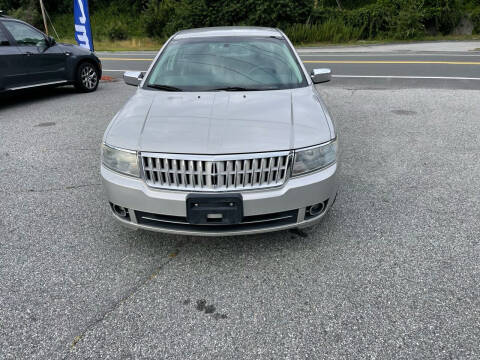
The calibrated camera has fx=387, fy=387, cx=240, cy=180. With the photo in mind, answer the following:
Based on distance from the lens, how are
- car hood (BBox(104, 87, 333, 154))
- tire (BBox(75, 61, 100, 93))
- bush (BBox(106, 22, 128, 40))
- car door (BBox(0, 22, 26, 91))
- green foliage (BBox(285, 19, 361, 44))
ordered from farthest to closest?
bush (BBox(106, 22, 128, 40)), green foliage (BBox(285, 19, 361, 44)), tire (BBox(75, 61, 100, 93)), car door (BBox(0, 22, 26, 91)), car hood (BBox(104, 87, 333, 154))

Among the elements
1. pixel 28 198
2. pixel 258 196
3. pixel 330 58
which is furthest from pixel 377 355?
pixel 330 58

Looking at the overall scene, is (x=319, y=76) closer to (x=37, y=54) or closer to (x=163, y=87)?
(x=163, y=87)

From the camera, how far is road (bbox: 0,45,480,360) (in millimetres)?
2238

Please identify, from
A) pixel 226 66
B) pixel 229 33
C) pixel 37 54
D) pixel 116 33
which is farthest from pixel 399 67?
pixel 116 33

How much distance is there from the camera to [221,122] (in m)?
2.93

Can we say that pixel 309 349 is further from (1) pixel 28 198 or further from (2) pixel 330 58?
(2) pixel 330 58

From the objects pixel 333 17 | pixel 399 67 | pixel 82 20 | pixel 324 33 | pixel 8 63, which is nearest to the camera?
pixel 8 63

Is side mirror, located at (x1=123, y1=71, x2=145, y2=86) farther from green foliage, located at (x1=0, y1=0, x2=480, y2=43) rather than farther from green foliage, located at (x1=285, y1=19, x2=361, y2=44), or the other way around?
green foliage, located at (x1=0, y1=0, x2=480, y2=43)

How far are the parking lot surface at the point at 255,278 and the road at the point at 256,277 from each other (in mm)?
11

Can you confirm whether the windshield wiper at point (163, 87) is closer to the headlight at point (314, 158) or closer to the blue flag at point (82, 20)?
the headlight at point (314, 158)

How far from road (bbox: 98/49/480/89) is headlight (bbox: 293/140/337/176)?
24.3ft

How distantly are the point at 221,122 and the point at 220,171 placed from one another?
50 centimetres

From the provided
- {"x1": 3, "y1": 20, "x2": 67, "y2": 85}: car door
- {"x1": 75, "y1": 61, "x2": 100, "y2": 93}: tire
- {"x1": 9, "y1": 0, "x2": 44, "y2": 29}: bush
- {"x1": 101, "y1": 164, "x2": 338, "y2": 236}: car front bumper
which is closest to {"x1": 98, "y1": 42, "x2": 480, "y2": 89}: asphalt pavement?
{"x1": 75, "y1": 61, "x2": 100, "y2": 93}: tire

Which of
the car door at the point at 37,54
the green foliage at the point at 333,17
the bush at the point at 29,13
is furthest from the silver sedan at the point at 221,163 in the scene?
the bush at the point at 29,13
